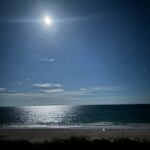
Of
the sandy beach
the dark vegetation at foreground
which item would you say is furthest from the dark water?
the dark vegetation at foreground

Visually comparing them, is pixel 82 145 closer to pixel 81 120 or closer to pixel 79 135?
pixel 79 135

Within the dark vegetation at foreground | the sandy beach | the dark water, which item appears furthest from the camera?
the dark water

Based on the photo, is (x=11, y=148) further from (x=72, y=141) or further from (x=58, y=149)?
(x=72, y=141)

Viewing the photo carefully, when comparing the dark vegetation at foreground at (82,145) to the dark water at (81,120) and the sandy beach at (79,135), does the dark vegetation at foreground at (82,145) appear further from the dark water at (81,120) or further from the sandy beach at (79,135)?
the dark water at (81,120)

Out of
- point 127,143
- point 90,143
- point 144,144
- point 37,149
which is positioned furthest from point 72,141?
point 144,144

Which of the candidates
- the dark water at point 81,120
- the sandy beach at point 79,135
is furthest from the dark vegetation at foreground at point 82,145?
the dark water at point 81,120

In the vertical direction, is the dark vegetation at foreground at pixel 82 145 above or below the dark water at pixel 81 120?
below

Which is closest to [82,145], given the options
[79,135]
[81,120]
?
[79,135]

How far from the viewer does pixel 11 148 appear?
518 inches

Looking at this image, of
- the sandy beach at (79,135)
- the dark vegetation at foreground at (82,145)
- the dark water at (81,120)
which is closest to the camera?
the dark vegetation at foreground at (82,145)

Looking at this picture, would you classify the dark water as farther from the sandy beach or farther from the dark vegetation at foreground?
the dark vegetation at foreground

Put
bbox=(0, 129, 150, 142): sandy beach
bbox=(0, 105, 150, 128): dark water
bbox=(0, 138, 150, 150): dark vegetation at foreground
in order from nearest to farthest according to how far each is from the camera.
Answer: bbox=(0, 138, 150, 150): dark vegetation at foreground → bbox=(0, 129, 150, 142): sandy beach → bbox=(0, 105, 150, 128): dark water

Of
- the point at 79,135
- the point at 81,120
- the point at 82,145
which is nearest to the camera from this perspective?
the point at 82,145

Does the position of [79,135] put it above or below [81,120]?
below
